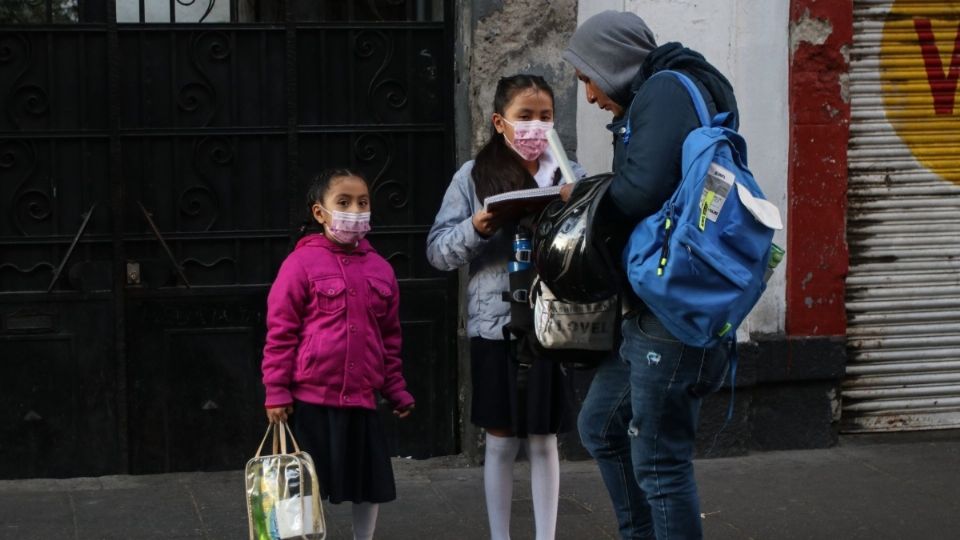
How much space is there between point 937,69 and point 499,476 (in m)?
3.59

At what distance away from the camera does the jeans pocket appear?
439 cm

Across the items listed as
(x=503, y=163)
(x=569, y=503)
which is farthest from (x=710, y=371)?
(x=569, y=503)

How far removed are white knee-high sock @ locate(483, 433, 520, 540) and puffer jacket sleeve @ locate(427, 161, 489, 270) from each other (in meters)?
0.67

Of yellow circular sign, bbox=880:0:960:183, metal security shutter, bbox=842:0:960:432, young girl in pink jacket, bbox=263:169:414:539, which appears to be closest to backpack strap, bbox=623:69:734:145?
young girl in pink jacket, bbox=263:169:414:539

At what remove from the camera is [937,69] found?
7426mm

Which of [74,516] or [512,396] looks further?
[74,516]

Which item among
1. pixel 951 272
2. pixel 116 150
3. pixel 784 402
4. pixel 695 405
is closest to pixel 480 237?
pixel 695 405

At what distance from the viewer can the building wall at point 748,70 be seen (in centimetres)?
688

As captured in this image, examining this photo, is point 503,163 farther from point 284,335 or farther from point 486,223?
point 284,335

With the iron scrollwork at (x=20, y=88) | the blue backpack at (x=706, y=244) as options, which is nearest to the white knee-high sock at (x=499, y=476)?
the blue backpack at (x=706, y=244)

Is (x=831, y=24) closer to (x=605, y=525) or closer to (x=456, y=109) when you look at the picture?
(x=456, y=109)

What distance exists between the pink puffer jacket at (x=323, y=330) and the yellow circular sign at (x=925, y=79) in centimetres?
342

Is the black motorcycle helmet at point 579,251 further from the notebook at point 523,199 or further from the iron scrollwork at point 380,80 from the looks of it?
the iron scrollwork at point 380,80

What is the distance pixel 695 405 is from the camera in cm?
446
